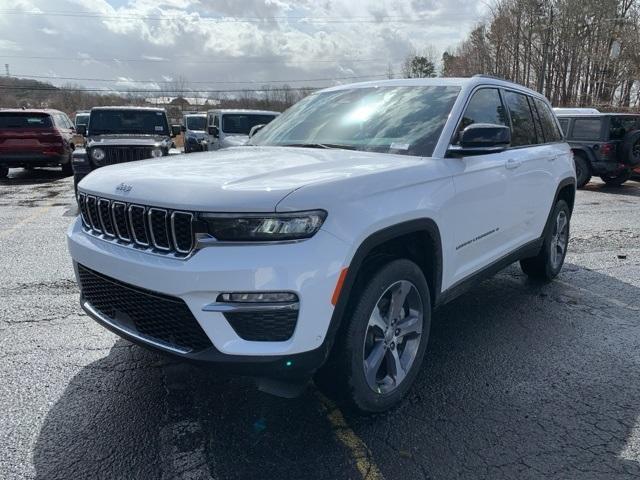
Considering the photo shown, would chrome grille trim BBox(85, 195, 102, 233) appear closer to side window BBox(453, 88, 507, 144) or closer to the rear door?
side window BBox(453, 88, 507, 144)

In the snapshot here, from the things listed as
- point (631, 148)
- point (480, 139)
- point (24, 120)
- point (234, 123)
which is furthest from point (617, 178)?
point (24, 120)

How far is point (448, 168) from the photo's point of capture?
315 centimetres

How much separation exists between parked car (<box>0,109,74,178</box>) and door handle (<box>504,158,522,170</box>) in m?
13.2

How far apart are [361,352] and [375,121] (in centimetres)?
172

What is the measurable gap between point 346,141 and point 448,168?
29.2 inches

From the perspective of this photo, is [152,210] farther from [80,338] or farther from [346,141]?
[80,338]

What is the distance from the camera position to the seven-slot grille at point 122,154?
9.92 metres

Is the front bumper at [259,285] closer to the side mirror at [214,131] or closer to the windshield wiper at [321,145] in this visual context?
the windshield wiper at [321,145]

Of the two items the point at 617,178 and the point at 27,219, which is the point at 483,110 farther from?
the point at 617,178

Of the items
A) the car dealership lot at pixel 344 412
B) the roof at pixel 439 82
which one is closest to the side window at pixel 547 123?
the roof at pixel 439 82

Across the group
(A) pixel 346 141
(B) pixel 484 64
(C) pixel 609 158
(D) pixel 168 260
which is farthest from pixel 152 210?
(B) pixel 484 64

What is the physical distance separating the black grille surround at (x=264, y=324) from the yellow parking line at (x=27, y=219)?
641cm

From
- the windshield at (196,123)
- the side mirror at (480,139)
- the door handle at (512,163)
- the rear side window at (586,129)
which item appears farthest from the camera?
the windshield at (196,123)

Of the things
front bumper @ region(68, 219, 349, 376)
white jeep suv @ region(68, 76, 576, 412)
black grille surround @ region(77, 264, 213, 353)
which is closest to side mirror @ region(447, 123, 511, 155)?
white jeep suv @ region(68, 76, 576, 412)
